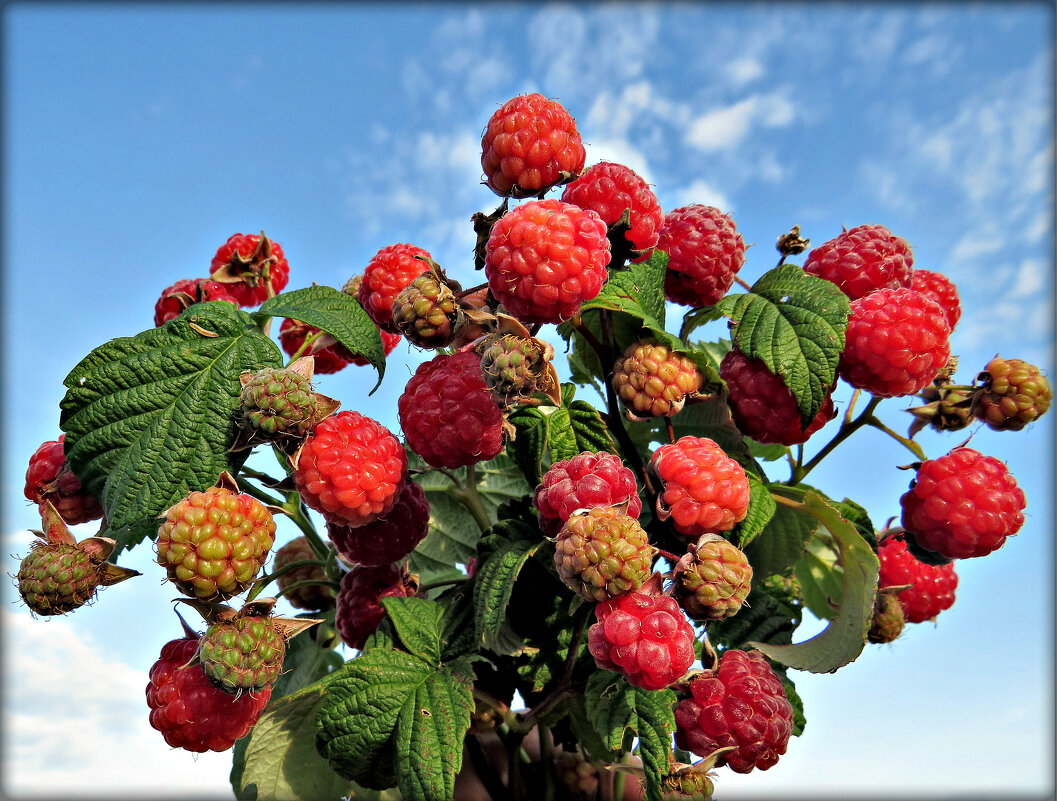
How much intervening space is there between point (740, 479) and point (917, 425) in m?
0.54

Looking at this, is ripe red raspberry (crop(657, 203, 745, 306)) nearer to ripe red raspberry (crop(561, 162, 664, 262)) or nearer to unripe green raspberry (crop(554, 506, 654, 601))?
ripe red raspberry (crop(561, 162, 664, 262))

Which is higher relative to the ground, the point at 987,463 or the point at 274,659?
the point at 987,463

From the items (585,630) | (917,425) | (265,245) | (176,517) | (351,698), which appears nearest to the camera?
(176,517)

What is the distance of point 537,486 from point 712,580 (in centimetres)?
29

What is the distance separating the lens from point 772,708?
3.72 ft

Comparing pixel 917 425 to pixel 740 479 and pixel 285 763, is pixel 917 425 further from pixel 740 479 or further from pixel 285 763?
pixel 285 763

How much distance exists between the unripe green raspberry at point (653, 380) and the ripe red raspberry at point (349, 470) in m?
0.36

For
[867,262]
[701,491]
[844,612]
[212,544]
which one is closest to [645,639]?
[701,491]

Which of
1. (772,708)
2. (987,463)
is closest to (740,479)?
(772,708)

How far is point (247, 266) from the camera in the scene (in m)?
1.64

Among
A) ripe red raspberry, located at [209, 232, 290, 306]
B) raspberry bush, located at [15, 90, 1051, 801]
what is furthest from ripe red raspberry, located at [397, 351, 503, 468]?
ripe red raspberry, located at [209, 232, 290, 306]

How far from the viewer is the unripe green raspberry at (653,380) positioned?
1175 millimetres

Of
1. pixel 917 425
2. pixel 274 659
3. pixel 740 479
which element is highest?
pixel 917 425

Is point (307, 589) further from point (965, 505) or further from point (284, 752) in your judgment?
point (965, 505)
